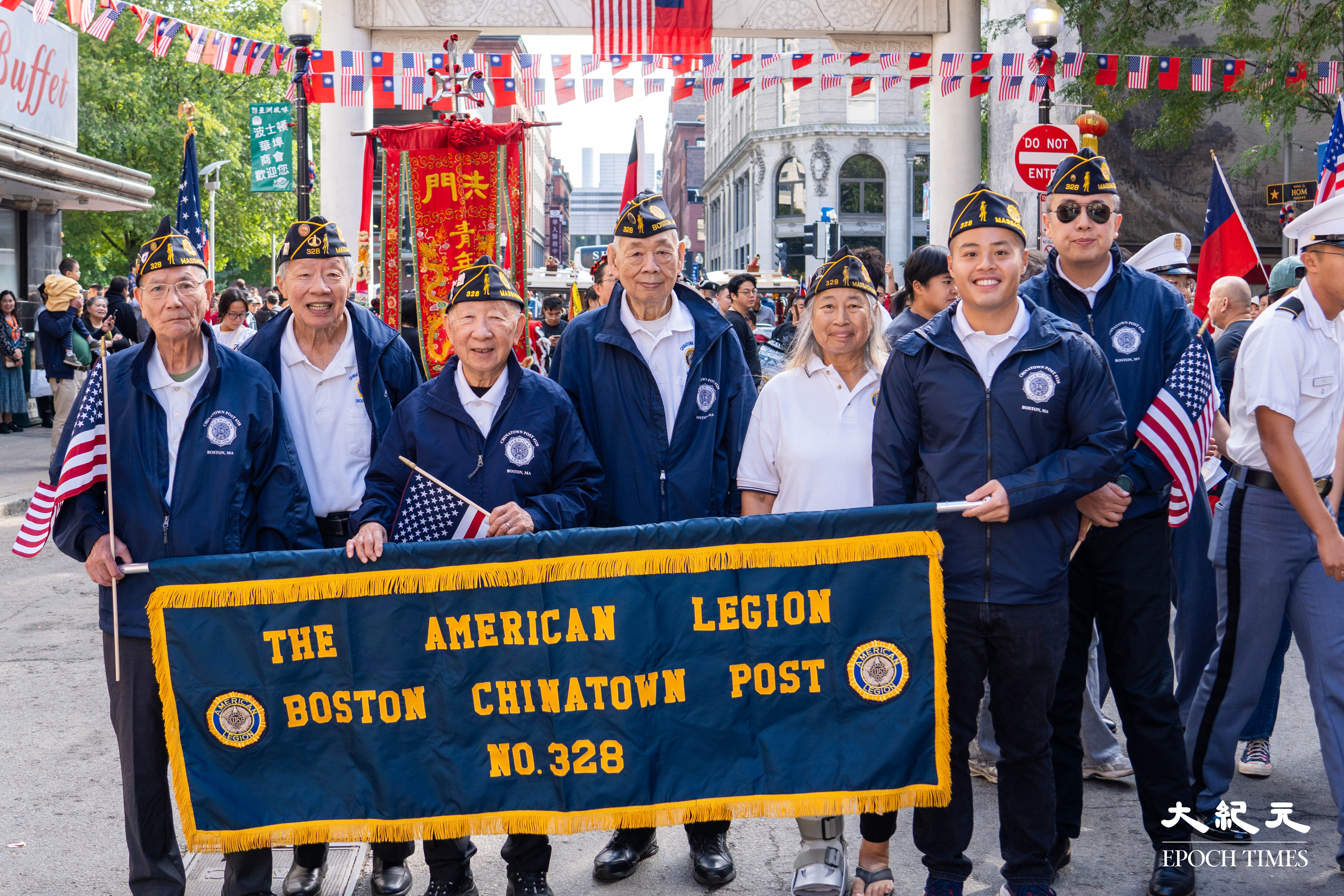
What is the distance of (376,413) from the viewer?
438 centimetres

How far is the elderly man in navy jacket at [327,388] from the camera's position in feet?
14.0

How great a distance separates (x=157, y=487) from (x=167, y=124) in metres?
32.0

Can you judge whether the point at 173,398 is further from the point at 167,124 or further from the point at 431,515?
the point at 167,124

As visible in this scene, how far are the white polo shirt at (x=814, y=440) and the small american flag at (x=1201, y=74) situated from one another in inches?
483

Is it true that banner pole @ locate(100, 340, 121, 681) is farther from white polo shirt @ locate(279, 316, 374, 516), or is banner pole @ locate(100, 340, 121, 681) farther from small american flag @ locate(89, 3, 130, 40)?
small american flag @ locate(89, 3, 130, 40)

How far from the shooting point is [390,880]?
167 inches

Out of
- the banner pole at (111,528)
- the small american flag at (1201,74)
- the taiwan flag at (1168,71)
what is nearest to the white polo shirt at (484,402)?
the banner pole at (111,528)

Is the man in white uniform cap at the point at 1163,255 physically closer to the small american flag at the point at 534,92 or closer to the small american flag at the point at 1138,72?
the small american flag at the point at 1138,72

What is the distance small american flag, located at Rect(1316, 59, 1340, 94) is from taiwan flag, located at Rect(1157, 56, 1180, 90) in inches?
63.0

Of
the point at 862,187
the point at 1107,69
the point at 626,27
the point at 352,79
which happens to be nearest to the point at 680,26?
the point at 626,27

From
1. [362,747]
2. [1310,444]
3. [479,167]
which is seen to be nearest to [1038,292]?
[1310,444]

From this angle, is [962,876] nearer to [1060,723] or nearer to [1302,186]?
[1060,723]

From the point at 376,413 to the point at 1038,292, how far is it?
2479 millimetres

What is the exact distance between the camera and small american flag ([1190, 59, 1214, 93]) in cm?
1422
